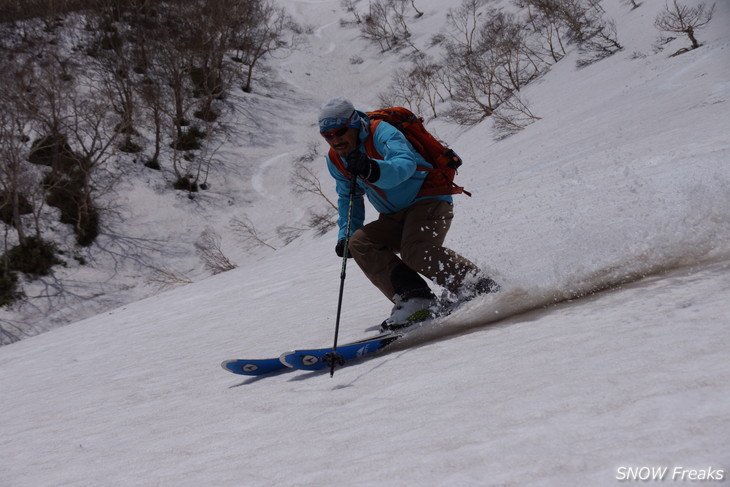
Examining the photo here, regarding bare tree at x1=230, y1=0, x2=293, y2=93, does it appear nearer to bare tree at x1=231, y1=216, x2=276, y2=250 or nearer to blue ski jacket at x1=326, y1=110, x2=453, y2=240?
bare tree at x1=231, y1=216, x2=276, y2=250

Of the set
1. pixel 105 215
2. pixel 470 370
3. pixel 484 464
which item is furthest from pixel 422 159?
pixel 105 215

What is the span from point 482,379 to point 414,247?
1432 mm

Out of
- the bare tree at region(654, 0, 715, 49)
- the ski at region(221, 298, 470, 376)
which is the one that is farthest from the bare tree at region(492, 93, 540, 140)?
the ski at region(221, 298, 470, 376)

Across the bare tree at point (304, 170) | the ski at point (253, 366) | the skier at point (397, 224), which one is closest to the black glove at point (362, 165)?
the skier at point (397, 224)

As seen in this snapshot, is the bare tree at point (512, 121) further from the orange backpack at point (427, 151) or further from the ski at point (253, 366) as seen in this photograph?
the ski at point (253, 366)

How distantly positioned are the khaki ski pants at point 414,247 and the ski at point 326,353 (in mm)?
448

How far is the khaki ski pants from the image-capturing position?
12.8ft

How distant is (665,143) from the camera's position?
8555 mm

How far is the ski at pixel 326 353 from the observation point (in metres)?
3.86

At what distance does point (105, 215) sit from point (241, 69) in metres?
17.0

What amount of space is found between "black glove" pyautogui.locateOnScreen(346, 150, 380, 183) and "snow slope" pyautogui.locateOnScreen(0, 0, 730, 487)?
1.00 meters

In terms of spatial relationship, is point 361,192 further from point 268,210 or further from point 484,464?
point 268,210

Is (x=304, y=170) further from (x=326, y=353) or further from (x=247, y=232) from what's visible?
(x=326, y=353)

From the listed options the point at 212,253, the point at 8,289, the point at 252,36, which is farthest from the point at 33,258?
the point at 252,36
